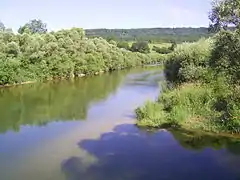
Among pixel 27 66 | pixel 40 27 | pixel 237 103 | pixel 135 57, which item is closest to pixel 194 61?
pixel 237 103

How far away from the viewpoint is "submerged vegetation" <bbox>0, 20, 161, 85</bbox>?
144 feet

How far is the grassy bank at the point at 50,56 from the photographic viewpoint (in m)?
43.7

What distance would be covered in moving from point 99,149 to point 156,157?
109 inches

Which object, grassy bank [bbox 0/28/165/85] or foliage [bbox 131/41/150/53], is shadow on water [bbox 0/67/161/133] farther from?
foliage [bbox 131/41/150/53]

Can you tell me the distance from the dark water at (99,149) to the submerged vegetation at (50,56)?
56.7 ft

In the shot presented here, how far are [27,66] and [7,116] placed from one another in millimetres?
21611

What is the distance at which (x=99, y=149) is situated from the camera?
16.8 metres

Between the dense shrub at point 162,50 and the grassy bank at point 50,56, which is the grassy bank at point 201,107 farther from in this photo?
the dense shrub at point 162,50

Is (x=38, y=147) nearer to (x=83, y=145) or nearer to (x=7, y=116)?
(x=83, y=145)

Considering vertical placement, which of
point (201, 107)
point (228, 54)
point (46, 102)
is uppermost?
point (228, 54)

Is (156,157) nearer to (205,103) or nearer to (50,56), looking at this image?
(205,103)

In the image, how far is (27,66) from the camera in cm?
4575

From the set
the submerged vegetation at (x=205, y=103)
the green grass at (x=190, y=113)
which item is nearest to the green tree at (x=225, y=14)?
the submerged vegetation at (x=205, y=103)

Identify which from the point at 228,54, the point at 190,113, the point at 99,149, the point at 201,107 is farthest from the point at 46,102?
the point at 228,54
